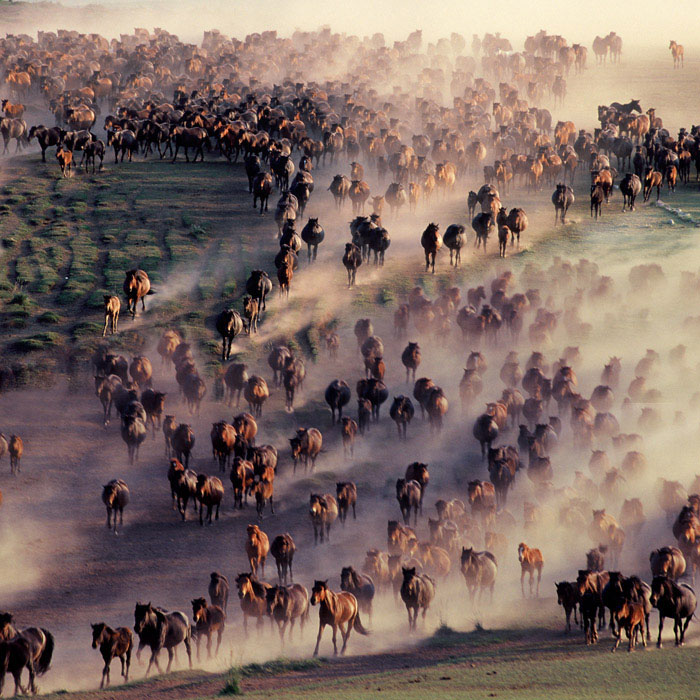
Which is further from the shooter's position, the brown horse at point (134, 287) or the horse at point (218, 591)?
the brown horse at point (134, 287)

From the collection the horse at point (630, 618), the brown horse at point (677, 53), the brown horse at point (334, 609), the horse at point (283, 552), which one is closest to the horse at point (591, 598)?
the horse at point (630, 618)

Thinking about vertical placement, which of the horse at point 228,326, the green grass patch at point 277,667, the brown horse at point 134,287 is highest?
the brown horse at point 134,287

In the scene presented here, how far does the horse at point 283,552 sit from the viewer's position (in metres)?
22.8

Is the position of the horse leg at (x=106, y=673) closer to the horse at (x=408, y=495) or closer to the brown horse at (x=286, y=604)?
the brown horse at (x=286, y=604)

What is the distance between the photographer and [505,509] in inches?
1041

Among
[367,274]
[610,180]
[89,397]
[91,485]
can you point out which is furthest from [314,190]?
[91,485]

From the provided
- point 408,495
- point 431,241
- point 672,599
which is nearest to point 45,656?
point 408,495

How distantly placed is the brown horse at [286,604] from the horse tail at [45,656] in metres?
4.54

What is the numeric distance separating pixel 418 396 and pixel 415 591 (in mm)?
10560

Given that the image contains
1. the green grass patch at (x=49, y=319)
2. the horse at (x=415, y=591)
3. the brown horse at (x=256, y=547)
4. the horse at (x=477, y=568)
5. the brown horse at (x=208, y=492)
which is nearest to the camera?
the horse at (x=415, y=591)

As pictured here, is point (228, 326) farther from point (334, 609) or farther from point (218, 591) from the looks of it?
point (334, 609)

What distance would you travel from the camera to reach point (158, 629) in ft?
62.8

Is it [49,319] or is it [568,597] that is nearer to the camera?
[568,597]

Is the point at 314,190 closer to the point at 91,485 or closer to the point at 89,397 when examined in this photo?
the point at 89,397
